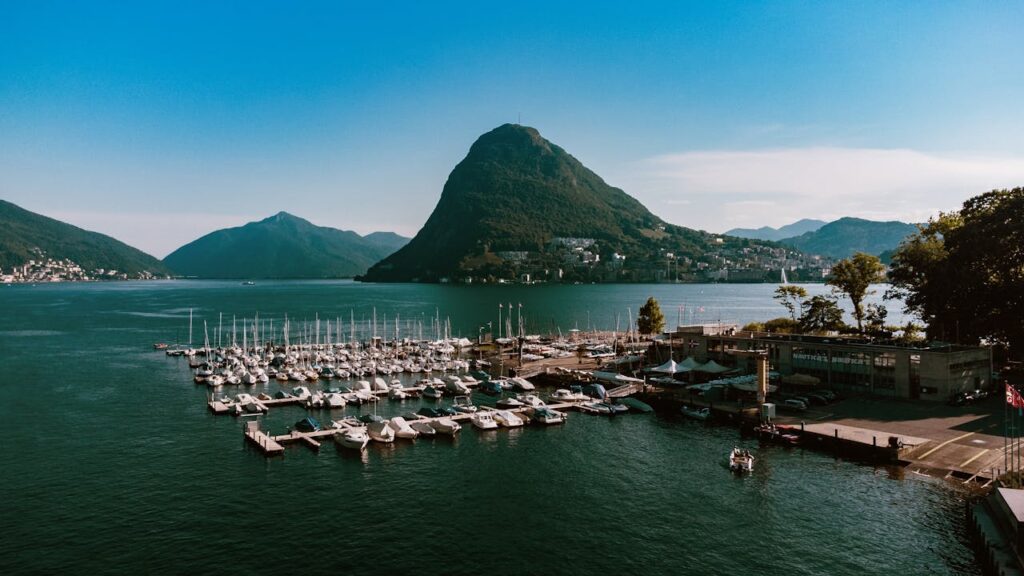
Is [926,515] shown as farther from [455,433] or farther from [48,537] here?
[48,537]

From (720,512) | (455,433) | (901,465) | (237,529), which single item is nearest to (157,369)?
(455,433)

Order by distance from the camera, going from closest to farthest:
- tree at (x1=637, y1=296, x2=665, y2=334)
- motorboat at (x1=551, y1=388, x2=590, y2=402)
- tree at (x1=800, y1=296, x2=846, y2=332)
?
motorboat at (x1=551, y1=388, x2=590, y2=402)
tree at (x1=800, y1=296, x2=846, y2=332)
tree at (x1=637, y1=296, x2=665, y2=334)

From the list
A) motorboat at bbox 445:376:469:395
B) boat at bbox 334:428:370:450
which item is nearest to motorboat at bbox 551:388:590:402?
motorboat at bbox 445:376:469:395

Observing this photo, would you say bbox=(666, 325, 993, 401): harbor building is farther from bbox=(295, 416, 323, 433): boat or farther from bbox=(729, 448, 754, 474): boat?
bbox=(295, 416, 323, 433): boat

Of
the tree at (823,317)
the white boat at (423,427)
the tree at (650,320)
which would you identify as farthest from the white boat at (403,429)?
the tree at (650,320)

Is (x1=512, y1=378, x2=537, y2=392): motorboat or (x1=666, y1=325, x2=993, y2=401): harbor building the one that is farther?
(x1=512, y1=378, x2=537, y2=392): motorboat

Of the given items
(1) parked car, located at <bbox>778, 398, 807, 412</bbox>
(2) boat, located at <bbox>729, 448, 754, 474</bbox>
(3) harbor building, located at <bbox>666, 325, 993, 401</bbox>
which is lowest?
(2) boat, located at <bbox>729, 448, 754, 474</bbox>

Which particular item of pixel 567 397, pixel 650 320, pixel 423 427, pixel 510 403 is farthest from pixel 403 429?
pixel 650 320
